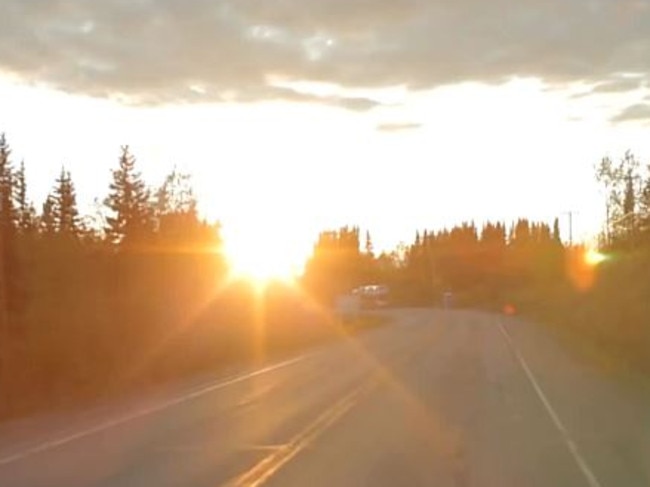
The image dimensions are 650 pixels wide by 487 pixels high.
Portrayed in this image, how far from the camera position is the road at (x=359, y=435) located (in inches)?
525

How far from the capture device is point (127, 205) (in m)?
75.2

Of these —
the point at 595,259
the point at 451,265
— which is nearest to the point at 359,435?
the point at 595,259

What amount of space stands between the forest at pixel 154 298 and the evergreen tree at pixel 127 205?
0.09 metres

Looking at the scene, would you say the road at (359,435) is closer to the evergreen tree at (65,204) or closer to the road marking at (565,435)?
the road marking at (565,435)

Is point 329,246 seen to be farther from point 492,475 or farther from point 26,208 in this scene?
point 492,475

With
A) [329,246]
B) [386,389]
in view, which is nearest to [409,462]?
[386,389]

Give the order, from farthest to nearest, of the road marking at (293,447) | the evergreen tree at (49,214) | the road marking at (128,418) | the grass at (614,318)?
1. the evergreen tree at (49,214)
2. the grass at (614,318)
3. the road marking at (128,418)
4. the road marking at (293,447)

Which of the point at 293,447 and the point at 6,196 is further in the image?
the point at 6,196

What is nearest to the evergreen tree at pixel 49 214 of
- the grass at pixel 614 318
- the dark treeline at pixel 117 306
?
the dark treeline at pixel 117 306

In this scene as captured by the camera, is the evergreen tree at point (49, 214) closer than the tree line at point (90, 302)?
No

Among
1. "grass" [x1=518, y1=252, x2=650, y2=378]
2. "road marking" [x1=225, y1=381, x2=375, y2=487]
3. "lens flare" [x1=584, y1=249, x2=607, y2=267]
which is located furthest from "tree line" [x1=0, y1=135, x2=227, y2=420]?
"lens flare" [x1=584, y1=249, x2=607, y2=267]

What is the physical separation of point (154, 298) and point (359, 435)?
23.2m

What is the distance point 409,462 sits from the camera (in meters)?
14.4

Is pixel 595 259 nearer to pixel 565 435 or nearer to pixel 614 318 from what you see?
pixel 614 318
